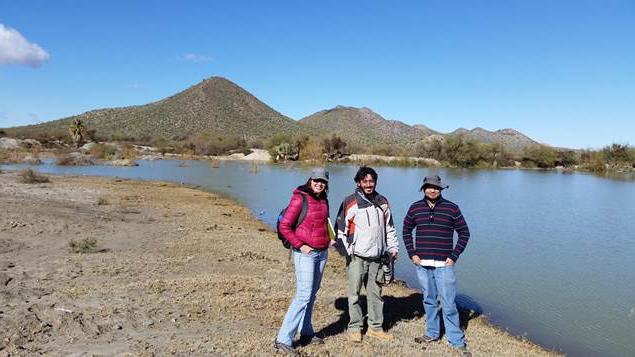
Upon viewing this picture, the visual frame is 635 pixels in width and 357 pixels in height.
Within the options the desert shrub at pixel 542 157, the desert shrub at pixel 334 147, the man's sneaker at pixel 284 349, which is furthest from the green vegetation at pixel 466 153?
the man's sneaker at pixel 284 349

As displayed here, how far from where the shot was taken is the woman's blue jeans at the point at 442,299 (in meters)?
5.54

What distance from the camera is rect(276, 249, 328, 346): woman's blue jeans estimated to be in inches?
196

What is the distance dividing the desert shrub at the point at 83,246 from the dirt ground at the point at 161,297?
6.3 inches

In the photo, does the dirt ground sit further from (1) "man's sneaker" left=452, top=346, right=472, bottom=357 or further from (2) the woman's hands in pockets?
(2) the woman's hands in pockets

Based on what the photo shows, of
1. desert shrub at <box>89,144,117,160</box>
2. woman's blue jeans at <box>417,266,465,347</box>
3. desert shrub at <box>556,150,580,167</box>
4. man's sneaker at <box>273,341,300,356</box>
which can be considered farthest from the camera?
desert shrub at <box>556,150,580,167</box>

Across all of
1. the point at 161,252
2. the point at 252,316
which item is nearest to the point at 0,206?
the point at 161,252

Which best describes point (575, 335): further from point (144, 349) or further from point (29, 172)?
point (29, 172)

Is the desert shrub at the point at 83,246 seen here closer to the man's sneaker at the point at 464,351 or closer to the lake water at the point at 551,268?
the lake water at the point at 551,268

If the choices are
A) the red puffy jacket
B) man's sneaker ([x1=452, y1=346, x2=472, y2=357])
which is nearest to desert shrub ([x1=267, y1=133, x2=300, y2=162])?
man's sneaker ([x1=452, y1=346, x2=472, y2=357])

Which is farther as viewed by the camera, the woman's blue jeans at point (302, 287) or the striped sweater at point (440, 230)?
the striped sweater at point (440, 230)

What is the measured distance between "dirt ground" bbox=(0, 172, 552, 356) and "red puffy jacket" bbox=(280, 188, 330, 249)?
1.31m

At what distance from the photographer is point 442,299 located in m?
5.61

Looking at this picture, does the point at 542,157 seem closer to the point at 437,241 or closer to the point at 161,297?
the point at 437,241

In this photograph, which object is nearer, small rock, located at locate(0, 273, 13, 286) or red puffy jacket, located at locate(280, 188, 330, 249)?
red puffy jacket, located at locate(280, 188, 330, 249)
